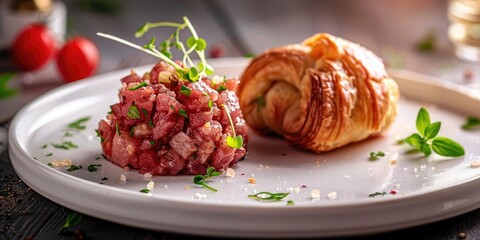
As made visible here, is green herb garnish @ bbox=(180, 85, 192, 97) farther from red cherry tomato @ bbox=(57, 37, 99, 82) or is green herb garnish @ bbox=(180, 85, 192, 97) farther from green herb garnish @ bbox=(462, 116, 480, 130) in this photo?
red cherry tomato @ bbox=(57, 37, 99, 82)

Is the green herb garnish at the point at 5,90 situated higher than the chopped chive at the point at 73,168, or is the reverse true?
the chopped chive at the point at 73,168

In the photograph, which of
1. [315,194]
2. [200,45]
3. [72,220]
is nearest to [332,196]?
[315,194]

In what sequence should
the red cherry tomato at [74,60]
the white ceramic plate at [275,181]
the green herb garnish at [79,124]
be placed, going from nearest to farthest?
the white ceramic plate at [275,181], the green herb garnish at [79,124], the red cherry tomato at [74,60]

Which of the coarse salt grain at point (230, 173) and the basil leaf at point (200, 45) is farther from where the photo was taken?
the basil leaf at point (200, 45)

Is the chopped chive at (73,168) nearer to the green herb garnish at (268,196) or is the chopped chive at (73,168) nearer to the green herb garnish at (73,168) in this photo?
the green herb garnish at (73,168)

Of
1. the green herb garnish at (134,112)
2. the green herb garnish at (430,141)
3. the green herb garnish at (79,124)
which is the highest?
the green herb garnish at (134,112)

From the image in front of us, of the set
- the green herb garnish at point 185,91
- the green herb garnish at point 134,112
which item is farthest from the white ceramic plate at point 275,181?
the green herb garnish at point 185,91

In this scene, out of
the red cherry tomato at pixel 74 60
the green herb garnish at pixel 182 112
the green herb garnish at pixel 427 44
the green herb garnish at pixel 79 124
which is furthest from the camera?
the green herb garnish at pixel 427 44
